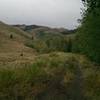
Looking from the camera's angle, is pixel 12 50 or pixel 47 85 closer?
pixel 47 85

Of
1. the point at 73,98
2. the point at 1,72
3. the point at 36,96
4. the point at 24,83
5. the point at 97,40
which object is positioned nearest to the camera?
the point at 73,98

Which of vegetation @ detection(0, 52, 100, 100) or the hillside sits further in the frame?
the hillside

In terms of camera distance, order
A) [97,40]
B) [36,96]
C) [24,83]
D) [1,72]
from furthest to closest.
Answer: [97,40], [1,72], [24,83], [36,96]

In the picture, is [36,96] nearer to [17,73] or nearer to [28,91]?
[28,91]

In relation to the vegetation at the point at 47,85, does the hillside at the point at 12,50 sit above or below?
above

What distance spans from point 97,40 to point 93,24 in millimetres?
1797

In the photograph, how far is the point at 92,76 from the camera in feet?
82.7

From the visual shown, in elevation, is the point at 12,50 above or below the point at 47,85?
above

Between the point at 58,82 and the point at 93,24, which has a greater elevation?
the point at 93,24

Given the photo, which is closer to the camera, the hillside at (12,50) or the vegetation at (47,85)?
the vegetation at (47,85)

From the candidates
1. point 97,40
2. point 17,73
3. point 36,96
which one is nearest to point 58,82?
point 17,73

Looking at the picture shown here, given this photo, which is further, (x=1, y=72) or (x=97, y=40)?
(x=97, y=40)

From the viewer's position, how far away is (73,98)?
55.5 ft

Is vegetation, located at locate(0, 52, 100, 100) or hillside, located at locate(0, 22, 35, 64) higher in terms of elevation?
hillside, located at locate(0, 22, 35, 64)
